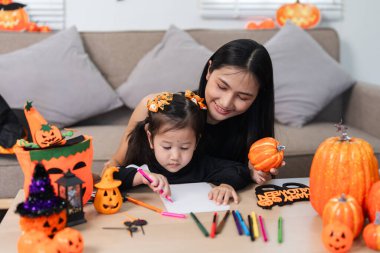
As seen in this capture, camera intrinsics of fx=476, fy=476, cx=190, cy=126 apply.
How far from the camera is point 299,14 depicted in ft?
10.3

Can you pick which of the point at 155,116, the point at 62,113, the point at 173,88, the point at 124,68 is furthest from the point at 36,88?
the point at 155,116

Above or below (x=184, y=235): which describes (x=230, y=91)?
above

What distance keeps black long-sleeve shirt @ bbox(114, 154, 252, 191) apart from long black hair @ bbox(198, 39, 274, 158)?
0.25 meters

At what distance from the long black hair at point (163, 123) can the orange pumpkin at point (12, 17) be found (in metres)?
1.68

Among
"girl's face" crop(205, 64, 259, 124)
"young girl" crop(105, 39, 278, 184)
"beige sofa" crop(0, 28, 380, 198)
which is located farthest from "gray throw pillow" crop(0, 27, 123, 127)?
"girl's face" crop(205, 64, 259, 124)

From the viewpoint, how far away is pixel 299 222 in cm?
120

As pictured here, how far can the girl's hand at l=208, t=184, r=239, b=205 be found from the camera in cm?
131

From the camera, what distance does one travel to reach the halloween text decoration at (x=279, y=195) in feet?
4.29

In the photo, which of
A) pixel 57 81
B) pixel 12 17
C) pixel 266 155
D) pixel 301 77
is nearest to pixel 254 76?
pixel 266 155

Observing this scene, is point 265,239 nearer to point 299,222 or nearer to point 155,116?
point 299,222

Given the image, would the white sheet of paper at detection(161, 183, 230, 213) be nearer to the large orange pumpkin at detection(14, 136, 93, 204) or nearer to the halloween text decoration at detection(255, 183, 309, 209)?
the halloween text decoration at detection(255, 183, 309, 209)

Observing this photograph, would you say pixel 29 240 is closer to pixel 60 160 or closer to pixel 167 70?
pixel 60 160

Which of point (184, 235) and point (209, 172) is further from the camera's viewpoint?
point (209, 172)

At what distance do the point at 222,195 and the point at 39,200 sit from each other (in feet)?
1.71
